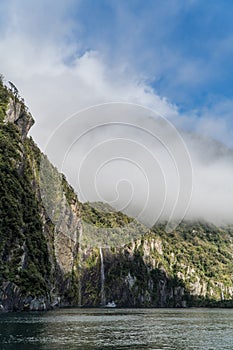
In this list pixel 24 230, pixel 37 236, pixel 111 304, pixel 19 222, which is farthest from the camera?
pixel 111 304

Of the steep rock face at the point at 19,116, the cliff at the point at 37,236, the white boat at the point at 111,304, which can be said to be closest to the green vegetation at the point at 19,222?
the cliff at the point at 37,236

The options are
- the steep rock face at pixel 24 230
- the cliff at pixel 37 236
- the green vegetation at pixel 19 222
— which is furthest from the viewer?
the cliff at pixel 37 236

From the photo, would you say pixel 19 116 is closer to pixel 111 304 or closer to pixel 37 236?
pixel 37 236

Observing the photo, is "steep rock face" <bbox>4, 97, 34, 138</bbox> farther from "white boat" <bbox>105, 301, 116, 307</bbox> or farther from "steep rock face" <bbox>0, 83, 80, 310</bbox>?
"white boat" <bbox>105, 301, 116, 307</bbox>

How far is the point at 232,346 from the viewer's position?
42.6 metres

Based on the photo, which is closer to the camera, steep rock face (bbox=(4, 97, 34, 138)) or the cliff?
the cliff

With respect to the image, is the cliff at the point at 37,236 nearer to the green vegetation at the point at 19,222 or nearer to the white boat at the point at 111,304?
the green vegetation at the point at 19,222

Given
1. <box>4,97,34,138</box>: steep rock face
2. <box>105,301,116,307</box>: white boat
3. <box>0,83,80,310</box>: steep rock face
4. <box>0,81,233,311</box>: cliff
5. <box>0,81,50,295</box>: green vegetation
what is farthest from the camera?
<box>105,301,116,307</box>: white boat

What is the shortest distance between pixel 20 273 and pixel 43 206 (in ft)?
149

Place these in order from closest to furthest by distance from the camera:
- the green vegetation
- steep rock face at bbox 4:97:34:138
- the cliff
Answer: the green vegetation
the cliff
steep rock face at bbox 4:97:34:138

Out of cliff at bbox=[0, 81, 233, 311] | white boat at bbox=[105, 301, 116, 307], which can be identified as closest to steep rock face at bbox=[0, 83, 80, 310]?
cliff at bbox=[0, 81, 233, 311]

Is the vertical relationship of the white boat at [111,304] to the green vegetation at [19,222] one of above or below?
below

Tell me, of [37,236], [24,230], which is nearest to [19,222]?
[24,230]

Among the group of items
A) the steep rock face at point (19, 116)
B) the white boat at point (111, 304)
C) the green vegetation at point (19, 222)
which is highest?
the steep rock face at point (19, 116)
